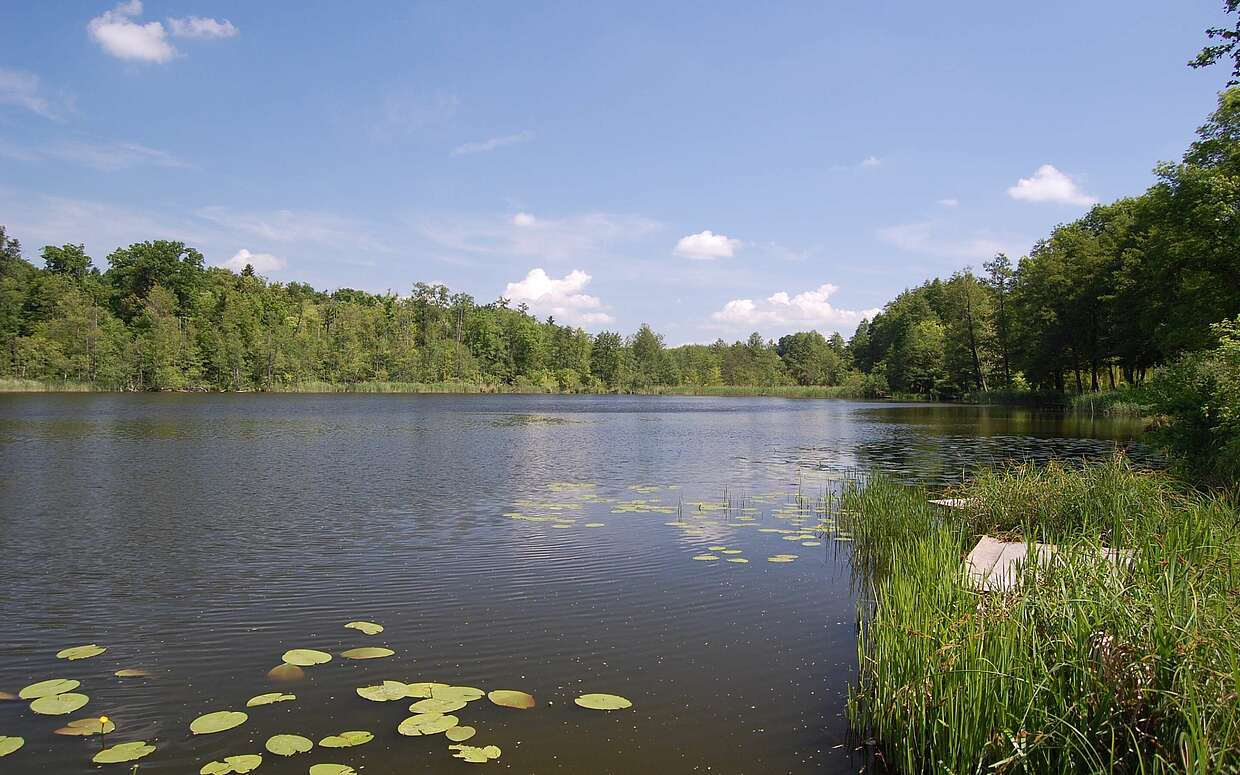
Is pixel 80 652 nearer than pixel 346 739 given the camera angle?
No

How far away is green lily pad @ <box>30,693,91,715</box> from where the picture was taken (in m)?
5.42

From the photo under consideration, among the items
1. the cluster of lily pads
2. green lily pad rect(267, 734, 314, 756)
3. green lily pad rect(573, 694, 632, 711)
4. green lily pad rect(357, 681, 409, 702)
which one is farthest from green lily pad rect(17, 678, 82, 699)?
green lily pad rect(573, 694, 632, 711)

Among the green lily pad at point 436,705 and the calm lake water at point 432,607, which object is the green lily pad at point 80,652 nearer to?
the calm lake water at point 432,607

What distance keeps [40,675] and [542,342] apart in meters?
120

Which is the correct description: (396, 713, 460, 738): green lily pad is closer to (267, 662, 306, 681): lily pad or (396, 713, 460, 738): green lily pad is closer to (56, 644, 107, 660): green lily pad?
(267, 662, 306, 681): lily pad

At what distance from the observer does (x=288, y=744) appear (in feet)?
16.1

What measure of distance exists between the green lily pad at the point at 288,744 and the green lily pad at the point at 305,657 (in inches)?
54.1

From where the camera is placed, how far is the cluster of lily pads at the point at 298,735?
4754 mm

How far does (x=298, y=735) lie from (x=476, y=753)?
1.30m

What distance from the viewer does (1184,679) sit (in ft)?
11.6

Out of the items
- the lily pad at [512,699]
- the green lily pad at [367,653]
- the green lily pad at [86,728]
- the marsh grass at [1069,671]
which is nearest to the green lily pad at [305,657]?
the green lily pad at [367,653]

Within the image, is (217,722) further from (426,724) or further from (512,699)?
(512,699)

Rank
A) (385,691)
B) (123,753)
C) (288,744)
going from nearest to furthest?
1. (123,753)
2. (288,744)
3. (385,691)

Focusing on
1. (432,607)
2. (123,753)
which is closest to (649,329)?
(432,607)
